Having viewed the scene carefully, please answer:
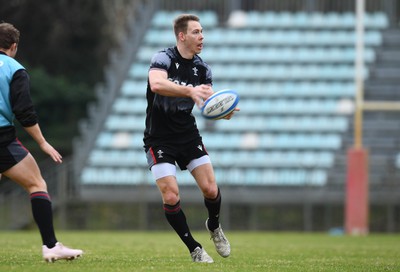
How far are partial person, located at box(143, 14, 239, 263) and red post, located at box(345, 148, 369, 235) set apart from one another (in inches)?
425

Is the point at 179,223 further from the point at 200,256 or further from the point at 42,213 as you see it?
the point at 42,213

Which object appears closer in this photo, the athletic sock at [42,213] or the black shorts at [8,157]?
the black shorts at [8,157]

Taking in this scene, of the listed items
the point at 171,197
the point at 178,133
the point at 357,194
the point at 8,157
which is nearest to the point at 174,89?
the point at 178,133

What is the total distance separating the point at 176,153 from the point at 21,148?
1404mm

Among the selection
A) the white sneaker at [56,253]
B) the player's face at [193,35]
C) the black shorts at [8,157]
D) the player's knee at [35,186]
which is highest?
the player's face at [193,35]

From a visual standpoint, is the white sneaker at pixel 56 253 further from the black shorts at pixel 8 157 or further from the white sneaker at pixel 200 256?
the white sneaker at pixel 200 256

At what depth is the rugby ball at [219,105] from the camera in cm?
743

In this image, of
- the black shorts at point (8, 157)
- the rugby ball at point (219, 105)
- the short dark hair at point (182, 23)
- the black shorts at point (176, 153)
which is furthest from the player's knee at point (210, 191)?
the black shorts at point (8, 157)

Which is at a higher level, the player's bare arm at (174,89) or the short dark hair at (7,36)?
the short dark hair at (7,36)

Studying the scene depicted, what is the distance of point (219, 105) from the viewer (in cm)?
750

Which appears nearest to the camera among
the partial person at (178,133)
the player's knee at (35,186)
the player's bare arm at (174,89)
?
the player's knee at (35,186)

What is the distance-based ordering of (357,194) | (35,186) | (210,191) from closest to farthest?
(35,186) < (210,191) < (357,194)

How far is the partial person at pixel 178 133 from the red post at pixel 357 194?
35.4 feet

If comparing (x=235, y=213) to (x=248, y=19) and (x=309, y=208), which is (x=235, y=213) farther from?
(x=248, y=19)
